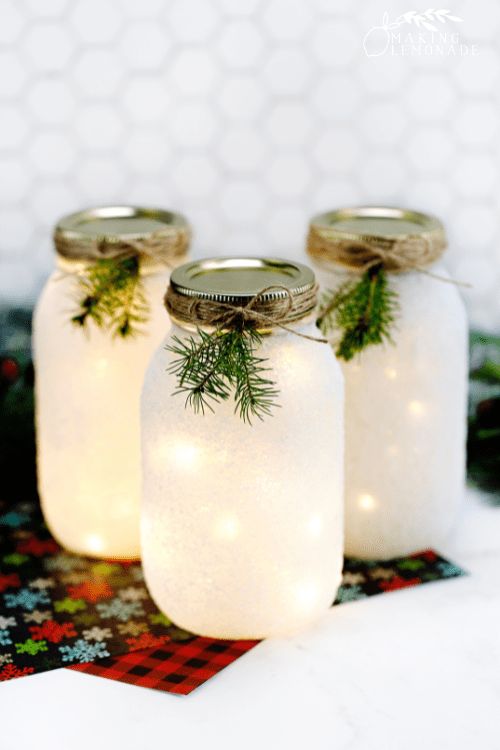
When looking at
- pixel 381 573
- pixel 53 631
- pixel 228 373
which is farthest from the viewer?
pixel 381 573

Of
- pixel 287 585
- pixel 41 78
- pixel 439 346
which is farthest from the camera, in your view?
pixel 41 78

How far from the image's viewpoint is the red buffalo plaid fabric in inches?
32.0

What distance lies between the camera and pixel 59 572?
1.00 m

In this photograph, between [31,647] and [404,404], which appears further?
[404,404]

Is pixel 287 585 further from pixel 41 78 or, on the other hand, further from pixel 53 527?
pixel 41 78

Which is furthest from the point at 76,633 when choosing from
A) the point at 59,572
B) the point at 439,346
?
the point at 439,346

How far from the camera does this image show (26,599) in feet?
3.10

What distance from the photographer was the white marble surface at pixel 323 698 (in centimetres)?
75

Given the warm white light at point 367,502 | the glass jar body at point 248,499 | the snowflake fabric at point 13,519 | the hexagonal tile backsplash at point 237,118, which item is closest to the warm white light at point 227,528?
the glass jar body at point 248,499

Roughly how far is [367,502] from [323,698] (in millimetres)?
249

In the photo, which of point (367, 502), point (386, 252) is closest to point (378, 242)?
point (386, 252)

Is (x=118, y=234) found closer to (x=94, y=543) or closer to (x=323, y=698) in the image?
(x=94, y=543)

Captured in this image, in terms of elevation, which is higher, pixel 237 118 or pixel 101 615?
pixel 237 118

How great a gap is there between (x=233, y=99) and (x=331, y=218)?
223 millimetres
